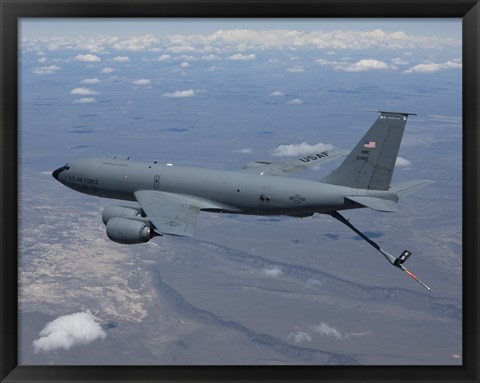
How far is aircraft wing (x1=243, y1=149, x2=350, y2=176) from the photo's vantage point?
92.4ft

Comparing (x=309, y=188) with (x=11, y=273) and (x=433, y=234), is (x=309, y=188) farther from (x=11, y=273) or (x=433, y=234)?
(x=433, y=234)

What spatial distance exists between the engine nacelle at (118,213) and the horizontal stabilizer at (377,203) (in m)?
7.83

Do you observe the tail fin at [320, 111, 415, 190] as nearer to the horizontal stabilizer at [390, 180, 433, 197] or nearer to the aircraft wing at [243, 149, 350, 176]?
the horizontal stabilizer at [390, 180, 433, 197]

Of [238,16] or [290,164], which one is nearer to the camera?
[238,16]

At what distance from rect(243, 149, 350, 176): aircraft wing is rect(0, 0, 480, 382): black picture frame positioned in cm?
1518

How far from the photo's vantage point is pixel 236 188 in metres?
25.4

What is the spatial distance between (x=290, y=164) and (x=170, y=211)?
23.0ft

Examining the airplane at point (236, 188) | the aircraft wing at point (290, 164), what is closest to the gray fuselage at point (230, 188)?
the airplane at point (236, 188)

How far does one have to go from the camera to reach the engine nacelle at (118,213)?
23.8 metres

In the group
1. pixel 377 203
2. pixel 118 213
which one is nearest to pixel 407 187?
pixel 377 203

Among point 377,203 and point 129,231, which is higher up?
point 377,203

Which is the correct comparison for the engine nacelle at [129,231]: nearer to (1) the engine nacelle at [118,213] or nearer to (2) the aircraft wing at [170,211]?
(2) the aircraft wing at [170,211]

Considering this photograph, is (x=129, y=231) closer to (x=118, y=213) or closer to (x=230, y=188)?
(x=118, y=213)

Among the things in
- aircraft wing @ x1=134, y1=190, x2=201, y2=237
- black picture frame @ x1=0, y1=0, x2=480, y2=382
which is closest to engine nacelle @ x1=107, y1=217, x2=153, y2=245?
aircraft wing @ x1=134, y1=190, x2=201, y2=237
